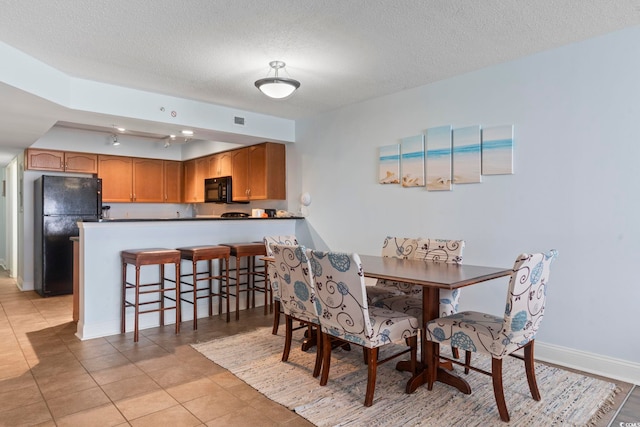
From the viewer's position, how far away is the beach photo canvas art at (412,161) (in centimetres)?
399

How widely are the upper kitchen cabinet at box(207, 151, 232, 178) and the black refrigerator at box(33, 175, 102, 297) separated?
172 cm

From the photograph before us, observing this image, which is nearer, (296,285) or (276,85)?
(296,285)

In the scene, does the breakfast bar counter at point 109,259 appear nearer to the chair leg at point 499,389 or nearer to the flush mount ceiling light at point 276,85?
the flush mount ceiling light at point 276,85

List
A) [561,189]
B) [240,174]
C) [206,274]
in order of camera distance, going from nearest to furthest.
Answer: [561,189]
[206,274]
[240,174]

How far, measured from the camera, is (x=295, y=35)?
2.82 meters

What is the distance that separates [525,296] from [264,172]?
396 centimetres

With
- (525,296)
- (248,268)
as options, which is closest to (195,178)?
(248,268)

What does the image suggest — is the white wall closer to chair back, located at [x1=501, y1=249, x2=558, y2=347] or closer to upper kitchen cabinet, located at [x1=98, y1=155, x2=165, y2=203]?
chair back, located at [x1=501, y1=249, x2=558, y2=347]

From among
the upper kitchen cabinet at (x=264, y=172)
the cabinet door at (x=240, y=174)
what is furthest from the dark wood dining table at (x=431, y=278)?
the cabinet door at (x=240, y=174)

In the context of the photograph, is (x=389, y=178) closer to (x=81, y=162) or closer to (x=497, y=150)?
(x=497, y=150)

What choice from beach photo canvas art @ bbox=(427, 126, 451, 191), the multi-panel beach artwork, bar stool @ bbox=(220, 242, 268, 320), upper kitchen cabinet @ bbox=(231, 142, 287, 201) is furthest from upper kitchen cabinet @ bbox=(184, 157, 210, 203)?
beach photo canvas art @ bbox=(427, 126, 451, 191)

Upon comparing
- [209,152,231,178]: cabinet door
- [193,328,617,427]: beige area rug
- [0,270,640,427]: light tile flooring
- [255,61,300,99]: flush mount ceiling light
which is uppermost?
[255,61,300,99]: flush mount ceiling light

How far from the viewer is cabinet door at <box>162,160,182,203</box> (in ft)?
24.5

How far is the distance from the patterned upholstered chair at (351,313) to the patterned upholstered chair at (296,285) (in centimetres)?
14
